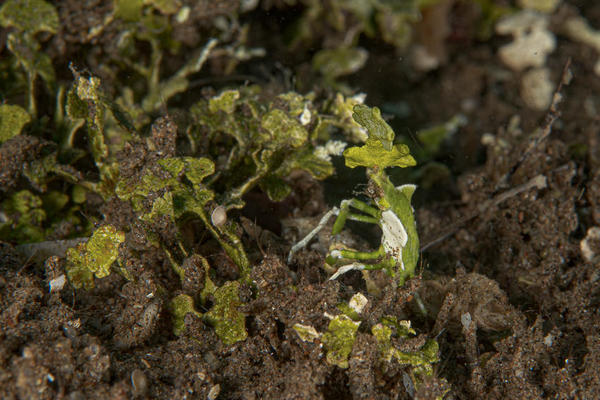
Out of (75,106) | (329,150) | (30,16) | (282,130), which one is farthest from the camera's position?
(30,16)

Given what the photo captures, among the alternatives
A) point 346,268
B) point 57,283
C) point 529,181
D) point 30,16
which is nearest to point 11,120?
point 30,16

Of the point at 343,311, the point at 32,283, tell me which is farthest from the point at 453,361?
the point at 32,283

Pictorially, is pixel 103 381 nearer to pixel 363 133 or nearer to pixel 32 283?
pixel 32 283

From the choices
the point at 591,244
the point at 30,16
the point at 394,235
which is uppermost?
the point at 30,16

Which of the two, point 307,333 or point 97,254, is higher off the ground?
point 97,254

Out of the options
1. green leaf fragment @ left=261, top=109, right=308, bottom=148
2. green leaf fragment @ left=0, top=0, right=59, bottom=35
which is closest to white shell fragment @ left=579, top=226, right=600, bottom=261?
green leaf fragment @ left=261, top=109, right=308, bottom=148

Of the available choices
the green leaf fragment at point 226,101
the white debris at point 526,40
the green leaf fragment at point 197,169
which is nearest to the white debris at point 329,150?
the green leaf fragment at point 226,101

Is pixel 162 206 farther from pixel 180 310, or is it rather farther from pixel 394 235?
pixel 394 235
